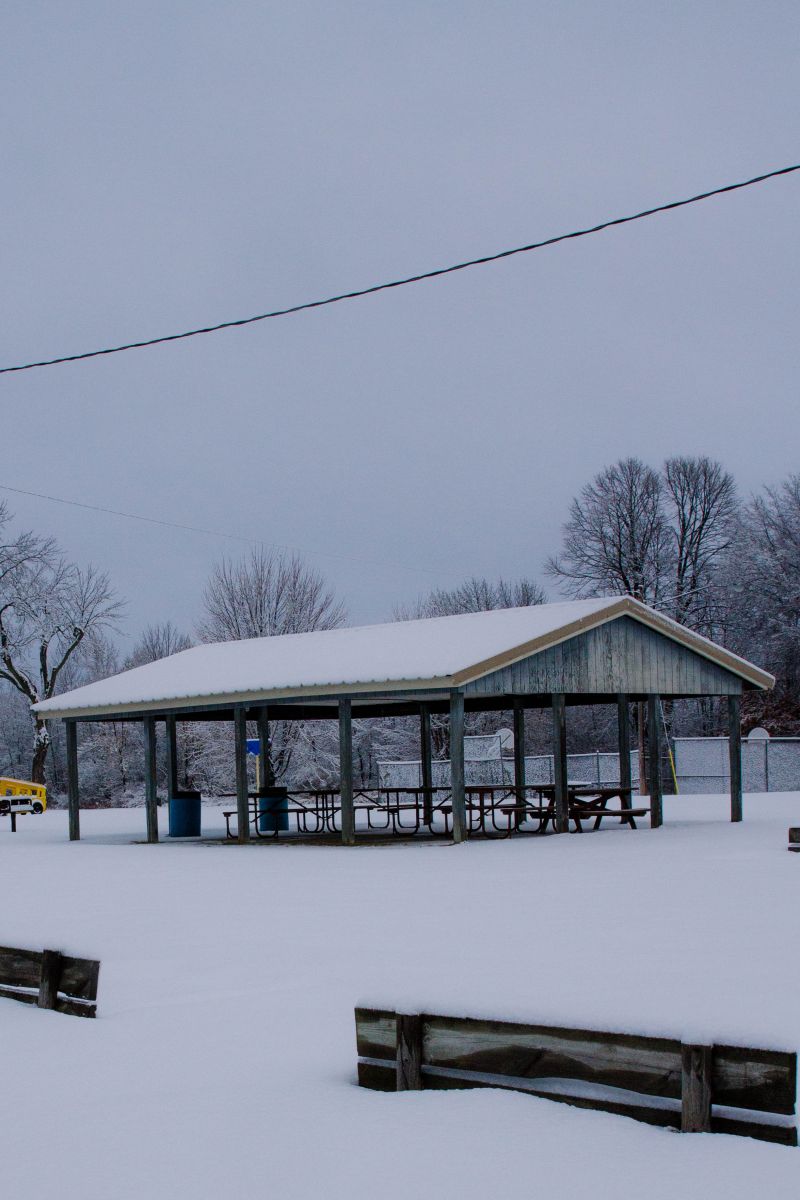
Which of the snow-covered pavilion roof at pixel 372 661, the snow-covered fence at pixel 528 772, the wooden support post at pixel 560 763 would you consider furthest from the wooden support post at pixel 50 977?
the snow-covered fence at pixel 528 772

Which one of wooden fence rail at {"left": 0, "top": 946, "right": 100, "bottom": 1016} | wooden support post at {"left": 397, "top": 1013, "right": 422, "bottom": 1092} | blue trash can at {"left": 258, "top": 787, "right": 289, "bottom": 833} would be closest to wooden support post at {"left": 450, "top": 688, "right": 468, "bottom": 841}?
blue trash can at {"left": 258, "top": 787, "right": 289, "bottom": 833}

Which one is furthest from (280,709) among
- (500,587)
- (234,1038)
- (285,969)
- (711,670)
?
(500,587)

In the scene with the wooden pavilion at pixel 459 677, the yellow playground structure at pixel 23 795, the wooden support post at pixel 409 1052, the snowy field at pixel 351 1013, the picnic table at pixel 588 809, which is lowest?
the yellow playground structure at pixel 23 795

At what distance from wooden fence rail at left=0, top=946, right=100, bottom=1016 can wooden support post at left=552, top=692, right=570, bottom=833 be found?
13.8m

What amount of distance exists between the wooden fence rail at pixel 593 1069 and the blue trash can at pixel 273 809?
1875cm

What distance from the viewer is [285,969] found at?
29.7 ft

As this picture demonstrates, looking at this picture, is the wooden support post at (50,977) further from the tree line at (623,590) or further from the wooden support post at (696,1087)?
the tree line at (623,590)

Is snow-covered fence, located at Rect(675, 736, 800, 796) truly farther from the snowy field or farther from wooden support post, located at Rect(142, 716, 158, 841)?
the snowy field

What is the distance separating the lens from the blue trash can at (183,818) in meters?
25.5

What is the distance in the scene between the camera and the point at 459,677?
734 inches

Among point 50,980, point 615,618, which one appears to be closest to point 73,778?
point 615,618

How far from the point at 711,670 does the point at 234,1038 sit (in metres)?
17.6

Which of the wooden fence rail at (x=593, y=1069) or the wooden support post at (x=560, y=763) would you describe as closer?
the wooden fence rail at (x=593, y=1069)

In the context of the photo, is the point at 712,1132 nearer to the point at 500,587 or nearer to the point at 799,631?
the point at 799,631
